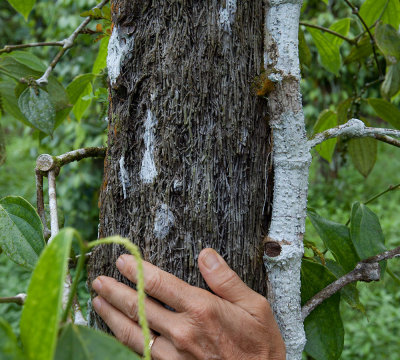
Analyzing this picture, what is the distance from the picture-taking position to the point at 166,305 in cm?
58

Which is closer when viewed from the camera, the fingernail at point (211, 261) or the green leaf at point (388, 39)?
the fingernail at point (211, 261)

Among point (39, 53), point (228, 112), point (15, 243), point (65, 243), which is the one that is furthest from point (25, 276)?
point (65, 243)

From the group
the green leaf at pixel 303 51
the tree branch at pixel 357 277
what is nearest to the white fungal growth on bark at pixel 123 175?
the tree branch at pixel 357 277

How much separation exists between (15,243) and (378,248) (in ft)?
1.85

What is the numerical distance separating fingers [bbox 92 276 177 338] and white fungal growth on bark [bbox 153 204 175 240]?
83mm

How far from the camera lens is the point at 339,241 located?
750mm

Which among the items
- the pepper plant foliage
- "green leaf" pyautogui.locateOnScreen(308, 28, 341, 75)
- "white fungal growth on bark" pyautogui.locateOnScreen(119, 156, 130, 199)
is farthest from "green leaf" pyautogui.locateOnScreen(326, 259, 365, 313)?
"green leaf" pyautogui.locateOnScreen(308, 28, 341, 75)

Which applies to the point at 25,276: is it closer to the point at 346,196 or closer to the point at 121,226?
the point at 121,226

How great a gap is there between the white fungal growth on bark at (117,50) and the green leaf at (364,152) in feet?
1.99

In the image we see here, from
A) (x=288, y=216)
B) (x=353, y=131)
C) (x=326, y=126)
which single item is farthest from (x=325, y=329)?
(x=326, y=126)

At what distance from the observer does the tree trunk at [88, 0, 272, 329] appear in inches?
22.6

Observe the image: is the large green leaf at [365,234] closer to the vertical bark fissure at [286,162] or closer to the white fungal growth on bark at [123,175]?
the vertical bark fissure at [286,162]

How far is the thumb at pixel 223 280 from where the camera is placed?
1.84 feet

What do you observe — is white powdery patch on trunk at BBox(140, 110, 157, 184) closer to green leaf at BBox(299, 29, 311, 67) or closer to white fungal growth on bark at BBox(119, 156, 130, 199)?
white fungal growth on bark at BBox(119, 156, 130, 199)
